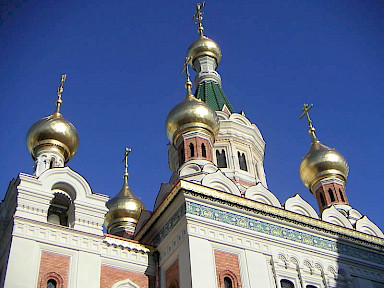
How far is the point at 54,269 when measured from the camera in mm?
9648

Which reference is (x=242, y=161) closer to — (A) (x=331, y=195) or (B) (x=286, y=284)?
(A) (x=331, y=195)

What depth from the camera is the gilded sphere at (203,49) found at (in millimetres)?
21062

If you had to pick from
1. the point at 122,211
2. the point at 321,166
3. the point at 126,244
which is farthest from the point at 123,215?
the point at 321,166

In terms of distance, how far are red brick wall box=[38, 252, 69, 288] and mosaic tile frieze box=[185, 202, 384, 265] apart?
2417mm

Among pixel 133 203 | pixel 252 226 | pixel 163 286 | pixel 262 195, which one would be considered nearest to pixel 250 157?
pixel 133 203

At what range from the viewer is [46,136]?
13430 mm

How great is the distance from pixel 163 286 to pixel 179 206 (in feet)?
5.05

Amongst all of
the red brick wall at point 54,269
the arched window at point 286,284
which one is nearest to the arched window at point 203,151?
the arched window at point 286,284

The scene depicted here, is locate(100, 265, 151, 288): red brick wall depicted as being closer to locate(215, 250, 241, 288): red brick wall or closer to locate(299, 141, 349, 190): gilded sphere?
locate(215, 250, 241, 288): red brick wall

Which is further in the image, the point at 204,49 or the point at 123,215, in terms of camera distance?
the point at 204,49

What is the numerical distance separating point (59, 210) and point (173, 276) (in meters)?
2.97

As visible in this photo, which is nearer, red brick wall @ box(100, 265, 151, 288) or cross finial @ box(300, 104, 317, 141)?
red brick wall @ box(100, 265, 151, 288)

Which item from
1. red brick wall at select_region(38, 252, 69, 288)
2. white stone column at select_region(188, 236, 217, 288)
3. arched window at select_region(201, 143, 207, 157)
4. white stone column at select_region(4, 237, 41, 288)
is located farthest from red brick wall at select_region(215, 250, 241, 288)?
arched window at select_region(201, 143, 207, 157)

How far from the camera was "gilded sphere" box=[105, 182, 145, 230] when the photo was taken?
16.7 meters
